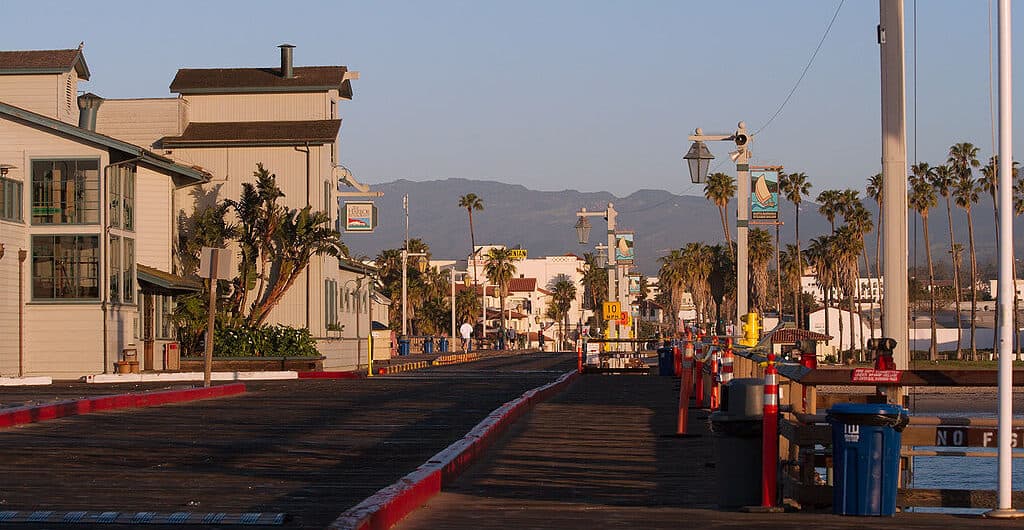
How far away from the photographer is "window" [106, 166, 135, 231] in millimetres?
42250

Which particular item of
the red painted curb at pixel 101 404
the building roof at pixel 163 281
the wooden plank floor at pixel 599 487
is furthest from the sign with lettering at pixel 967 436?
the building roof at pixel 163 281

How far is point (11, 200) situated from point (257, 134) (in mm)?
13865

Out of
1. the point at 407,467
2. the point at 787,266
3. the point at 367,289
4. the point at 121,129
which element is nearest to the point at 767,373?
the point at 407,467

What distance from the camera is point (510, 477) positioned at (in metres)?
13.6

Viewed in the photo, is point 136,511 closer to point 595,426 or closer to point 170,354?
point 595,426

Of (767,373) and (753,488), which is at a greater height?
(767,373)

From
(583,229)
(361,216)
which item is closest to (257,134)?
(361,216)

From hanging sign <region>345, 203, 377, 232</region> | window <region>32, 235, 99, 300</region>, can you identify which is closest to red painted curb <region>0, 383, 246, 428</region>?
window <region>32, 235, 99, 300</region>

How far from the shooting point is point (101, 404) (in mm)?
23016

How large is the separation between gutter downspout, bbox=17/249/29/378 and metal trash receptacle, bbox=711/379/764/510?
3150cm

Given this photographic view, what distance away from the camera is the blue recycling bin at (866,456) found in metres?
10.1

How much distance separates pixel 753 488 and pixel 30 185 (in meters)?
34.2

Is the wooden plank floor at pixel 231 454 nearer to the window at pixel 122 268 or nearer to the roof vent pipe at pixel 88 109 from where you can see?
the window at pixel 122 268

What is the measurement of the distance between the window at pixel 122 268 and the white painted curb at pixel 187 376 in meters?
3.09
